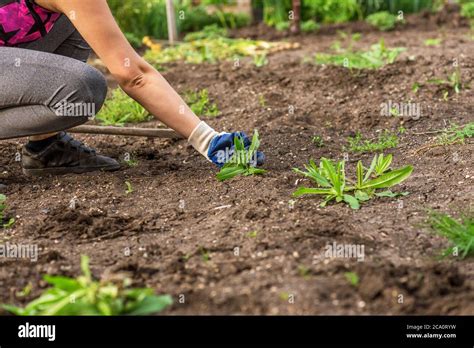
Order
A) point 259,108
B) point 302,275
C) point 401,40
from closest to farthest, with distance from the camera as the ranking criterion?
1. point 302,275
2. point 259,108
3. point 401,40

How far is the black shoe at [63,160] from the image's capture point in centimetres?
380

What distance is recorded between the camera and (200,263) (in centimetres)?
251

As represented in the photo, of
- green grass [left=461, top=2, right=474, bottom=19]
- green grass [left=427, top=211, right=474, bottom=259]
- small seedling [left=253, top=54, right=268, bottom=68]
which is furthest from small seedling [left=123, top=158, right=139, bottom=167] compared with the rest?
green grass [left=461, top=2, right=474, bottom=19]

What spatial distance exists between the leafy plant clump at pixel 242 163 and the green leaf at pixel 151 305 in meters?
1.40

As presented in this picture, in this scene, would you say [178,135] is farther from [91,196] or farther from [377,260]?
[377,260]

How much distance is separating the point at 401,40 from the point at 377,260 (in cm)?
423

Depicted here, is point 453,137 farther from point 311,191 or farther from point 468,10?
point 468,10

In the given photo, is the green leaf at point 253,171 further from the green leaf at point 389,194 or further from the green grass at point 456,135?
the green grass at point 456,135

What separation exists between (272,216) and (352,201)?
355 millimetres

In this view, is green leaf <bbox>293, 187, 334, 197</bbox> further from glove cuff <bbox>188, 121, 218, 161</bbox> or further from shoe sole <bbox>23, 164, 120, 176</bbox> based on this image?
shoe sole <bbox>23, 164, 120, 176</bbox>

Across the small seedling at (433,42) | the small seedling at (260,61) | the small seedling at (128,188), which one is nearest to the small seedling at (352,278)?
the small seedling at (128,188)

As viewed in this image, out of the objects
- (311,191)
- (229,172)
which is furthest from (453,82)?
(311,191)
